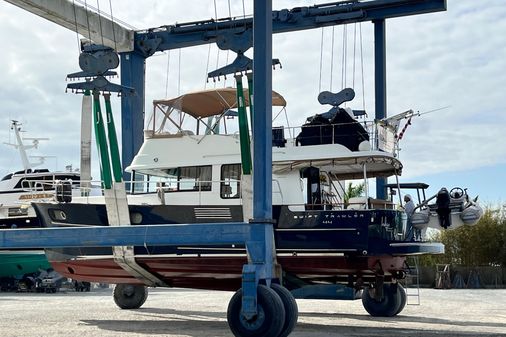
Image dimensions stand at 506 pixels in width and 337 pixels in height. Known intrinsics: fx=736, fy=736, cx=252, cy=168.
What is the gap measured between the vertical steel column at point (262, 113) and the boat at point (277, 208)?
173cm

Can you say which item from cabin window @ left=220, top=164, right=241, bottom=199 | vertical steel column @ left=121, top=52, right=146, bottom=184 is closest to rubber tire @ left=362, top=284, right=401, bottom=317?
cabin window @ left=220, top=164, right=241, bottom=199

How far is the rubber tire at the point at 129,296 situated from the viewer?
17.0 metres

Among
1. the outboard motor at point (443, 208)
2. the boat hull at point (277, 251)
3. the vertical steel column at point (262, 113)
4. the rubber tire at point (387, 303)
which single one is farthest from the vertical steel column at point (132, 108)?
the vertical steel column at point (262, 113)

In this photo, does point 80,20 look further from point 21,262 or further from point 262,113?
point 262,113

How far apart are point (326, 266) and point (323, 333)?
1670 mm

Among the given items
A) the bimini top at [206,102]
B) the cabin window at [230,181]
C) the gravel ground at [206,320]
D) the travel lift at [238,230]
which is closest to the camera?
the travel lift at [238,230]

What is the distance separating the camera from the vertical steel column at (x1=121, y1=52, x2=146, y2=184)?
21484mm

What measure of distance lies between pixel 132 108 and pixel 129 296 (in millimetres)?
6793

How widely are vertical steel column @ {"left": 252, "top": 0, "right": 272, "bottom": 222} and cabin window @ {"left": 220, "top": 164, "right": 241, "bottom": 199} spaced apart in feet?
11.3

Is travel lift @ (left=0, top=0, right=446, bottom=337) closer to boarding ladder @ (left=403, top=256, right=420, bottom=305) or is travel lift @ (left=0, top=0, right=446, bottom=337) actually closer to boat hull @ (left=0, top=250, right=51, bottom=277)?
boarding ladder @ (left=403, top=256, right=420, bottom=305)

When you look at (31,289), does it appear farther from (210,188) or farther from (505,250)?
(505,250)

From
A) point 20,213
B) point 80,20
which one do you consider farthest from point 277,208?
point 20,213

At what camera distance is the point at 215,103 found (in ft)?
52.4

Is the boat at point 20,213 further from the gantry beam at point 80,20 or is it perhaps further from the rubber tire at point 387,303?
the rubber tire at point 387,303
